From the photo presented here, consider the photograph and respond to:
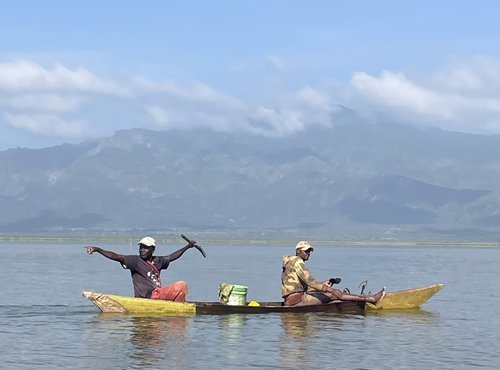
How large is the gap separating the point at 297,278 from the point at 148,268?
5.27 meters

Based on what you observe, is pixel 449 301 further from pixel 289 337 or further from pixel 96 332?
pixel 96 332

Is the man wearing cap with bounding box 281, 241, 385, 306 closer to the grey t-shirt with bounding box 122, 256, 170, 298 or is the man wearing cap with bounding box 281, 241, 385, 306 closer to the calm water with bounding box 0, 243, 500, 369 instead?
the calm water with bounding box 0, 243, 500, 369

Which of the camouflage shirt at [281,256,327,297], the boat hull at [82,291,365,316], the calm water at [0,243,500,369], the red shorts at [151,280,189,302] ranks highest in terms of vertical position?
the camouflage shirt at [281,256,327,297]

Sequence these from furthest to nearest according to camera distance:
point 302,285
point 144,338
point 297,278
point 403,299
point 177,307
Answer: point 403,299 < point 302,285 < point 297,278 < point 177,307 < point 144,338

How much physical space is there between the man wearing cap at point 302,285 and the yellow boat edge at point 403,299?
81.6 inches

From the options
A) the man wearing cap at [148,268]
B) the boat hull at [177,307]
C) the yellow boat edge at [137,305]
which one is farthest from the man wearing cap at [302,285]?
the man wearing cap at [148,268]

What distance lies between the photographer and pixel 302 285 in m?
34.6

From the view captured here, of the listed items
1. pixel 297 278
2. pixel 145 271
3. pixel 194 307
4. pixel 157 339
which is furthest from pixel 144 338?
pixel 297 278

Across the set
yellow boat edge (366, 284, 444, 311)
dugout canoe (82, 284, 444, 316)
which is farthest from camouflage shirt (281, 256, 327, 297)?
yellow boat edge (366, 284, 444, 311)

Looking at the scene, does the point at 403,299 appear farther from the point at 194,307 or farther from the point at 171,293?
the point at 171,293

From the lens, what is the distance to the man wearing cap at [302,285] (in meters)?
33.9

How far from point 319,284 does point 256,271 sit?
4016 cm

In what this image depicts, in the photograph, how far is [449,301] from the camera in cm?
4688

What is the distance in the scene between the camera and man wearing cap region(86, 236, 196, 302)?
105 ft
